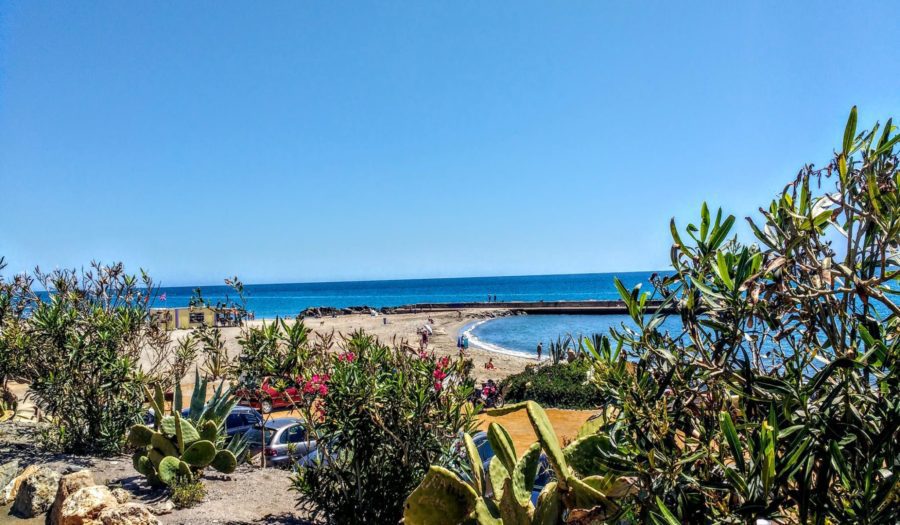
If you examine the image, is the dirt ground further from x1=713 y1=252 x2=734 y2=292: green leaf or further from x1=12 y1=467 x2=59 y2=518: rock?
x1=713 y1=252 x2=734 y2=292: green leaf

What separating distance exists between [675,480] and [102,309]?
1140cm

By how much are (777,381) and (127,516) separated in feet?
22.4

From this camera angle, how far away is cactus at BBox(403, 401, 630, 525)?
165 inches

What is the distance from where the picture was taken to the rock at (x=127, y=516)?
640 cm

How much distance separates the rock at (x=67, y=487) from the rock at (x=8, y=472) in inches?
80.5

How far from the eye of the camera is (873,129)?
9.82 ft

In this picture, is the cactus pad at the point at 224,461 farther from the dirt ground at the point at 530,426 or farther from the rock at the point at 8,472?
the dirt ground at the point at 530,426

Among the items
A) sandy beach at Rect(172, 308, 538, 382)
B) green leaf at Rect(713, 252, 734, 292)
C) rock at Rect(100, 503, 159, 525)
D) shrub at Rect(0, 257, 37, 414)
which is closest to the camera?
green leaf at Rect(713, 252, 734, 292)

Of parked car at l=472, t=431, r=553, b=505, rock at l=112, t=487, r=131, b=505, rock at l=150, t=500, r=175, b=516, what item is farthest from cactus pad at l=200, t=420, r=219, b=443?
parked car at l=472, t=431, r=553, b=505

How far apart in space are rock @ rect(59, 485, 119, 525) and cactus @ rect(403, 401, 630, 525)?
414 cm

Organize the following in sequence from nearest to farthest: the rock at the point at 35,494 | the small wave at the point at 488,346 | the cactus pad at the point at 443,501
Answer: the cactus pad at the point at 443,501 → the rock at the point at 35,494 → the small wave at the point at 488,346

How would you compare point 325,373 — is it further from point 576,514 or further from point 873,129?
point 873,129

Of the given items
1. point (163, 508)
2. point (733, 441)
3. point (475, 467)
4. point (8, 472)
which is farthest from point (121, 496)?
point (733, 441)

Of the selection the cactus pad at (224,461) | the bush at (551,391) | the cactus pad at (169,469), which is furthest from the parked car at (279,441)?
the bush at (551,391)
